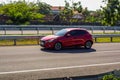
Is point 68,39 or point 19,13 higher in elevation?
point 19,13

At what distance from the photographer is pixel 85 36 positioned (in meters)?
23.6

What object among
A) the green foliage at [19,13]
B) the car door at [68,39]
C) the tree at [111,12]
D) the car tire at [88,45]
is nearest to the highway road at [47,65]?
the tree at [111,12]

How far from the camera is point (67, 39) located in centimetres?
2228

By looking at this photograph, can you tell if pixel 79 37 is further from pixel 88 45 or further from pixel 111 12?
pixel 111 12

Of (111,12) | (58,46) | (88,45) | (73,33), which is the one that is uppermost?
(111,12)

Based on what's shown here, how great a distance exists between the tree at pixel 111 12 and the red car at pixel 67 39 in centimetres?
706

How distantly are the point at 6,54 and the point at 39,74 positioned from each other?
20.0ft

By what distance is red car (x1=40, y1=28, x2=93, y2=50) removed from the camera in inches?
846

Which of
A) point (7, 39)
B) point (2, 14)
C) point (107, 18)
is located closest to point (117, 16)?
point (107, 18)

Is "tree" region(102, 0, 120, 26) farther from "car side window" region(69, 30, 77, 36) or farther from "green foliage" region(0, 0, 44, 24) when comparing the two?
"green foliage" region(0, 0, 44, 24)

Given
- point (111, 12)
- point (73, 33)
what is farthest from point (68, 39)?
point (111, 12)

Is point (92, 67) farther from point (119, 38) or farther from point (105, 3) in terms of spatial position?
point (119, 38)

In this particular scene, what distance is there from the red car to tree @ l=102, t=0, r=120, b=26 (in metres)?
7.06

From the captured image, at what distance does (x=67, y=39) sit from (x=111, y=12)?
788 centimetres
